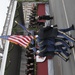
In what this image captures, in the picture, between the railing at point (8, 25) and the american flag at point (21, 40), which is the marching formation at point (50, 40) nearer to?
the american flag at point (21, 40)

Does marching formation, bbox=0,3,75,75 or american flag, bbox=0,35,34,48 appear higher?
american flag, bbox=0,35,34,48

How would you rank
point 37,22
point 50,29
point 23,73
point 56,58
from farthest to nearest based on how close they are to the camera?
point 37,22, point 23,73, point 56,58, point 50,29

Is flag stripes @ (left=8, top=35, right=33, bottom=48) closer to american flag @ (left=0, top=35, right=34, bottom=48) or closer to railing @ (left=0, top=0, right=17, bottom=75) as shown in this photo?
american flag @ (left=0, top=35, right=34, bottom=48)

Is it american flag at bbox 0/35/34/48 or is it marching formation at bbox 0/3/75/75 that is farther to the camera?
american flag at bbox 0/35/34/48

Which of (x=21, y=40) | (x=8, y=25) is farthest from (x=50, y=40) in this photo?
(x=8, y=25)

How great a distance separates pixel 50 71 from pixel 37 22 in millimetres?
3862

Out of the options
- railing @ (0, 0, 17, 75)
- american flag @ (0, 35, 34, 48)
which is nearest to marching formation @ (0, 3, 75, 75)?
american flag @ (0, 35, 34, 48)

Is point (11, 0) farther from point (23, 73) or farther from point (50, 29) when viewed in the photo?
point (50, 29)

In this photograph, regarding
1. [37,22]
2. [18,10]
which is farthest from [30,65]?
[18,10]

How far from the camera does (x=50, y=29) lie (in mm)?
7410

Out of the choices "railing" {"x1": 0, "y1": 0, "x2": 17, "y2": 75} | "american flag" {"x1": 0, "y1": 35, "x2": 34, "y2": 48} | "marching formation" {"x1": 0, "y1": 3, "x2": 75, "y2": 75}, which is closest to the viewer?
"marching formation" {"x1": 0, "y1": 3, "x2": 75, "y2": 75}

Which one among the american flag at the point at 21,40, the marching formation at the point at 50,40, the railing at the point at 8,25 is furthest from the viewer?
the railing at the point at 8,25

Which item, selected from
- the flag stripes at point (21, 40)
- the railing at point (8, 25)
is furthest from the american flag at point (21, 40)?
the railing at point (8, 25)

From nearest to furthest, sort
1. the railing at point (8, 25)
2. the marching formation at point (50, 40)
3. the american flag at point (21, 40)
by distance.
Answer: the marching formation at point (50, 40) < the american flag at point (21, 40) < the railing at point (8, 25)
